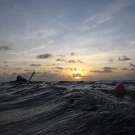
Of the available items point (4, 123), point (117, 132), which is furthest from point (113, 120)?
point (4, 123)

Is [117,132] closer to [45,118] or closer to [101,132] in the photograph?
[101,132]

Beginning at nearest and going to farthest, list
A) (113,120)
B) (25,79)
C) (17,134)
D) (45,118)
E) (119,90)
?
(17,134) < (113,120) < (45,118) < (119,90) < (25,79)

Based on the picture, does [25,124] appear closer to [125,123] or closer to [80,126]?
[80,126]

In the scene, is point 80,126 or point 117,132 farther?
point 80,126

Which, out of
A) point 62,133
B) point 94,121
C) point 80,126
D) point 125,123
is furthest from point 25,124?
point 125,123

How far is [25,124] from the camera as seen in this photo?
18.5 ft

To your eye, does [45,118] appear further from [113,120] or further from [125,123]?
[125,123]

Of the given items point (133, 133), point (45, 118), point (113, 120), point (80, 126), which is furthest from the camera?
point (45, 118)

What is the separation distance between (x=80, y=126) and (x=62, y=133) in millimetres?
913

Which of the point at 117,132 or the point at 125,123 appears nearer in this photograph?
the point at 117,132

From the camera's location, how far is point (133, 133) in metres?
4.39

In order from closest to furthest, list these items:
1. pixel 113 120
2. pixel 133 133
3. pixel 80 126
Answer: pixel 133 133 → pixel 80 126 → pixel 113 120

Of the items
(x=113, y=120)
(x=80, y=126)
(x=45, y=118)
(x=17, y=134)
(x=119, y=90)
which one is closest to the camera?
(x=17, y=134)

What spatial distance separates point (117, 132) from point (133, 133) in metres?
0.49
